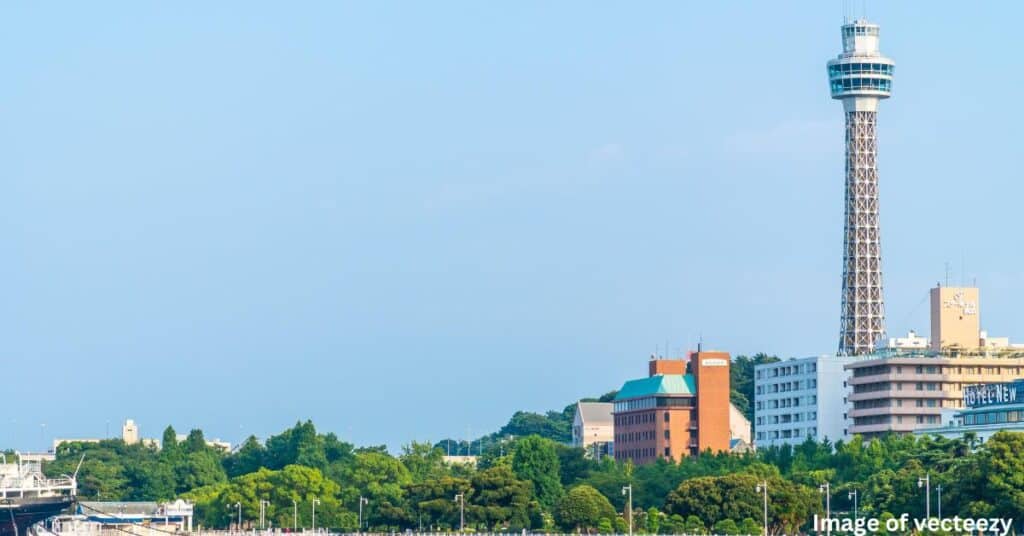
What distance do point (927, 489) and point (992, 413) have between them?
56445 millimetres

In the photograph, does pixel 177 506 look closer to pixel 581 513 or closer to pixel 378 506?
pixel 378 506

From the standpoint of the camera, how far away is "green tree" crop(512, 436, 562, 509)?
194 m

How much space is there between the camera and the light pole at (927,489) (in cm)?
13674

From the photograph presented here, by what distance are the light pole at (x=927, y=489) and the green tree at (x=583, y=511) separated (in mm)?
26858

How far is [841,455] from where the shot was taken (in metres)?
190

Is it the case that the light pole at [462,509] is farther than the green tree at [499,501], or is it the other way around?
the green tree at [499,501]

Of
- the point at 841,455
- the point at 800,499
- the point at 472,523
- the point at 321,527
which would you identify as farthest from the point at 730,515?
the point at 321,527

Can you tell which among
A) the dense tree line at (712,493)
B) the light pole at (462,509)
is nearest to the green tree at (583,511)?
the dense tree line at (712,493)

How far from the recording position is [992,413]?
192m

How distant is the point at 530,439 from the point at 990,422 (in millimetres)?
43044

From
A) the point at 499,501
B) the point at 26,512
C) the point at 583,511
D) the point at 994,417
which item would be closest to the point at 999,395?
the point at 994,417

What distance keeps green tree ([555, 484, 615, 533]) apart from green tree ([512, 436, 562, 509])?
24.1 meters

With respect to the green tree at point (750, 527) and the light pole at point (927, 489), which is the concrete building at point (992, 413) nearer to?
the light pole at point (927, 489)

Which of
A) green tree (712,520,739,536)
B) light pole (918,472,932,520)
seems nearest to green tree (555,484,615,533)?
green tree (712,520,739,536)
